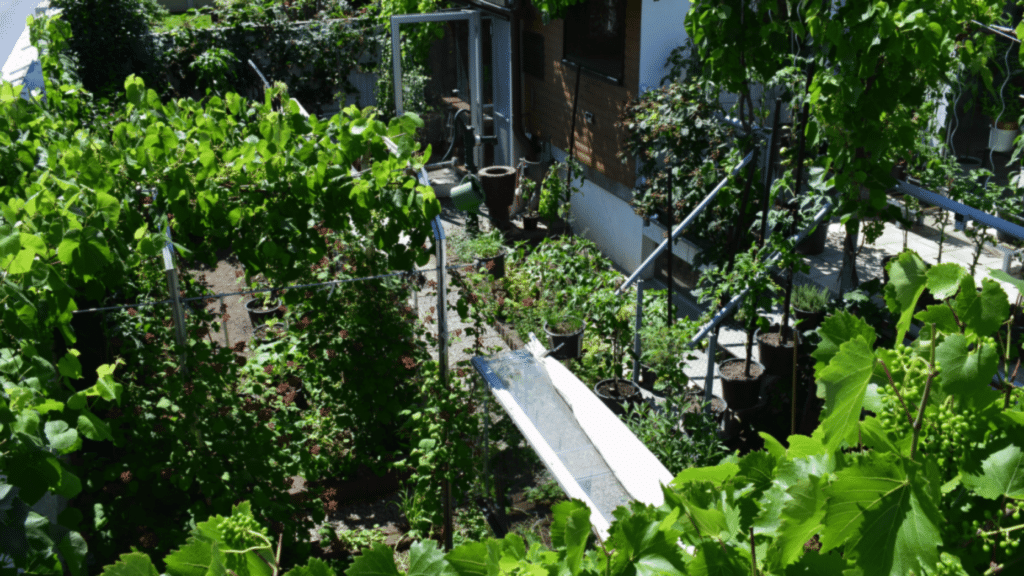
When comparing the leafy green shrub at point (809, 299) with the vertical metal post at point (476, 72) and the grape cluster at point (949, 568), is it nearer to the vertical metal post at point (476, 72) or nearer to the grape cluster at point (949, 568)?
the grape cluster at point (949, 568)

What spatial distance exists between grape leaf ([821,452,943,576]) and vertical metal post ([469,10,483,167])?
10354 millimetres

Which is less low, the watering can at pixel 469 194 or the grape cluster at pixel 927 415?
→ the grape cluster at pixel 927 415

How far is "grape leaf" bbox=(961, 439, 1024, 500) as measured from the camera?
3.39 ft

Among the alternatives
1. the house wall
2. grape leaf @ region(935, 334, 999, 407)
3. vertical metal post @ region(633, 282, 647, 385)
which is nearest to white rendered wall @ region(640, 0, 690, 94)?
the house wall

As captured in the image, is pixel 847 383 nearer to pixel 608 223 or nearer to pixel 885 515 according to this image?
pixel 885 515

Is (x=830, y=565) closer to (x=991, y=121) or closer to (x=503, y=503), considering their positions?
(x=503, y=503)

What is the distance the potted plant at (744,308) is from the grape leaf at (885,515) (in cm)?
418

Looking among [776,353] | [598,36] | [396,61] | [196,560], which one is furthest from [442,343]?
[396,61]

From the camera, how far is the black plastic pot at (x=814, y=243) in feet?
23.7

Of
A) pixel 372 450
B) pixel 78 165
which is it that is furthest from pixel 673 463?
pixel 78 165

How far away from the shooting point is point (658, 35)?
25.9 feet

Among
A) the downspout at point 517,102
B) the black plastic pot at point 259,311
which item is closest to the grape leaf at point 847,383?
the black plastic pot at point 259,311

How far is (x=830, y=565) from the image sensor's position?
1.08 metres

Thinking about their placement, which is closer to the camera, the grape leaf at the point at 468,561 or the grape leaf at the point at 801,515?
the grape leaf at the point at 801,515
